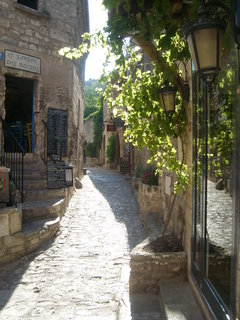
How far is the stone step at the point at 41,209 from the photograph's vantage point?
599cm

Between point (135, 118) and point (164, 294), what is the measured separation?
2081mm

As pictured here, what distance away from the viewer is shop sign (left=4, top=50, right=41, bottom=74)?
7.49 m

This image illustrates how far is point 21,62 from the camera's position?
771 centimetres

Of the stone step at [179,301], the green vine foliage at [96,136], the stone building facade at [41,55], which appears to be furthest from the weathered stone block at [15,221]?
the green vine foliage at [96,136]

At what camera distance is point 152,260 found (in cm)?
361

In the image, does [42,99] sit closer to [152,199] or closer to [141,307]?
[152,199]

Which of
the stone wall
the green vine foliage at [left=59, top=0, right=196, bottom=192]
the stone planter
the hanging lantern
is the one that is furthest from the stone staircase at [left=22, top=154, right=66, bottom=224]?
the hanging lantern

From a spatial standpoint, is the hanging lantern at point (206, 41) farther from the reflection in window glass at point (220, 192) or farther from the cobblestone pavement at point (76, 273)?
the cobblestone pavement at point (76, 273)

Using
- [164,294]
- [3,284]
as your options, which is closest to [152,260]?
[164,294]

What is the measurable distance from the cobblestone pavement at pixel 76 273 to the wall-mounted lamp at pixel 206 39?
2.62m

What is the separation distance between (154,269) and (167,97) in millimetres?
1996

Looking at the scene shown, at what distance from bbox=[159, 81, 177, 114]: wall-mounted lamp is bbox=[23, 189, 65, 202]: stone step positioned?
4.15 metres

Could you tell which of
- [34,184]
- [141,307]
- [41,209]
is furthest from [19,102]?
[141,307]

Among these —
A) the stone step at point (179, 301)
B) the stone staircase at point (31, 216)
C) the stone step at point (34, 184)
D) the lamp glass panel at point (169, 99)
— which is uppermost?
the lamp glass panel at point (169, 99)
